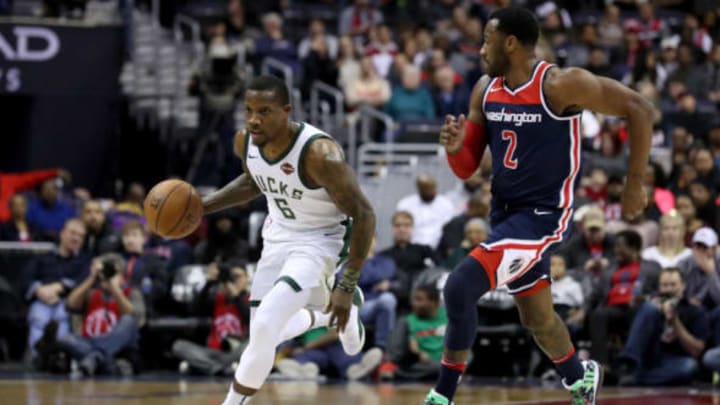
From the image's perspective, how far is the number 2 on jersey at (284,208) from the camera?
845 centimetres

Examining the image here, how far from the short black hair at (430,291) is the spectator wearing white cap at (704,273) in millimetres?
2175

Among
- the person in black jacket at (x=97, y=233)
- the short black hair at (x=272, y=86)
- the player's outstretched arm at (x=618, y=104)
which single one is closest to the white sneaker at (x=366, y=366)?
the person in black jacket at (x=97, y=233)

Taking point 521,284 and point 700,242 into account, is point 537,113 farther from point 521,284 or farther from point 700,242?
point 700,242

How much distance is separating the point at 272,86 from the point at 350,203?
0.75 m

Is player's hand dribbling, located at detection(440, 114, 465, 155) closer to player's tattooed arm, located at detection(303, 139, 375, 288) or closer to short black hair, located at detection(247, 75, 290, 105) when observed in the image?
player's tattooed arm, located at detection(303, 139, 375, 288)

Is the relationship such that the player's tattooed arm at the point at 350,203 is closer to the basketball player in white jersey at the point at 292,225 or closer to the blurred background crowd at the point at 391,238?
the basketball player in white jersey at the point at 292,225

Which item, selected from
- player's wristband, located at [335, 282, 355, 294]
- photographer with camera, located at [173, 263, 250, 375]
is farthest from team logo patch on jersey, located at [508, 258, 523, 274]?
photographer with camera, located at [173, 263, 250, 375]

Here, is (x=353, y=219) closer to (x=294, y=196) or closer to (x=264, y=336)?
(x=294, y=196)

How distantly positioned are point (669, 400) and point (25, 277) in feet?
23.8

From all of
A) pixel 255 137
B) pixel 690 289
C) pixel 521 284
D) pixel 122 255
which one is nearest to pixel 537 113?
pixel 521 284

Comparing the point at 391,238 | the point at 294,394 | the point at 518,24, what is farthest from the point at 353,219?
the point at 391,238

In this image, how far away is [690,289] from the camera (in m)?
13.2

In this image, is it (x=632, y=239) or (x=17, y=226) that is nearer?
(x=632, y=239)

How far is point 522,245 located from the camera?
811cm
